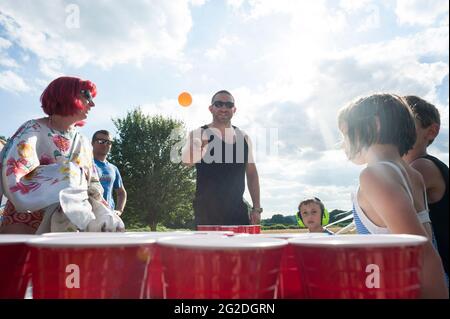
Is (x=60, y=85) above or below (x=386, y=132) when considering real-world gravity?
above

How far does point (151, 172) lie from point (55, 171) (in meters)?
30.1

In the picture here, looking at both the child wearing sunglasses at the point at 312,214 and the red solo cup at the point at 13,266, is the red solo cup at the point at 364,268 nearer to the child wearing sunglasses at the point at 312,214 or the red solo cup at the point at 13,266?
the red solo cup at the point at 13,266

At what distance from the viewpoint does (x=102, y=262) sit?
969 mm

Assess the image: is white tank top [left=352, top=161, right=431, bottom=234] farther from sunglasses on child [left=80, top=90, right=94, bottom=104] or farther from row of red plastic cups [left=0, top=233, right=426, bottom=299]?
sunglasses on child [left=80, top=90, right=94, bottom=104]

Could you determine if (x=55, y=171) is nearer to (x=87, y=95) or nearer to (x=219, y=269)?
(x=87, y=95)

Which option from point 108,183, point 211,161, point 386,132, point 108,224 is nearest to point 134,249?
point 108,224

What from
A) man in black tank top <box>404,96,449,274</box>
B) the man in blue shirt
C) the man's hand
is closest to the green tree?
the man in blue shirt

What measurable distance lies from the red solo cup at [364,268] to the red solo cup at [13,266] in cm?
72

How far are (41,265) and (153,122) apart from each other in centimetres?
3187

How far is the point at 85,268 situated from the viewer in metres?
0.96

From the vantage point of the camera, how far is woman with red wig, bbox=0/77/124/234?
5.90 feet

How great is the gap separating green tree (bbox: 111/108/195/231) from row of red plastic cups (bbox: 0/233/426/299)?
29709mm
